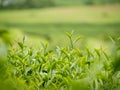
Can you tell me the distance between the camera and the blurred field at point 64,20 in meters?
15.7

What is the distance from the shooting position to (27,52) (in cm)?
66

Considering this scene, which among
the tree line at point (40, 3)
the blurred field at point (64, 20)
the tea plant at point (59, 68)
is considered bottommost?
the tea plant at point (59, 68)

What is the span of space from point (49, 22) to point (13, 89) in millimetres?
16757

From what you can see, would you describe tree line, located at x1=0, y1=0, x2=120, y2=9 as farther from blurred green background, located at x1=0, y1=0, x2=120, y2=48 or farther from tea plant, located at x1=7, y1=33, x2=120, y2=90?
tea plant, located at x1=7, y1=33, x2=120, y2=90

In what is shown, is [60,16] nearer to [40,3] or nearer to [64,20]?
[64,20]

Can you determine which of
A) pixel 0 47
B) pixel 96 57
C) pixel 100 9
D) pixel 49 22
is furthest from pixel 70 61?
pixel 100 9

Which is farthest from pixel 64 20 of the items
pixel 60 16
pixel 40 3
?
pixel 40 3

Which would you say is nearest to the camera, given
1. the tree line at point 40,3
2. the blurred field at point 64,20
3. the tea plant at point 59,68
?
the tea plant at point 59,68

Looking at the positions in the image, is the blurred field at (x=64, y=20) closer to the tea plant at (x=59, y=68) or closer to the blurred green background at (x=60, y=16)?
the blurred green background at (x=60, y=16)

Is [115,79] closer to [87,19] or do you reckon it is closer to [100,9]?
[87,19]

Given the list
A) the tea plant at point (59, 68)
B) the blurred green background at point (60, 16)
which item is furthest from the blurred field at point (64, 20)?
the tea plant at point (59, 68)

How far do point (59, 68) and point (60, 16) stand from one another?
1748cm

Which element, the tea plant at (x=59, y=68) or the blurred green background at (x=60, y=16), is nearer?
the tea plant at (x=59, y=68)

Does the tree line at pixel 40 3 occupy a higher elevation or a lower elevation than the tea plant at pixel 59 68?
higher
